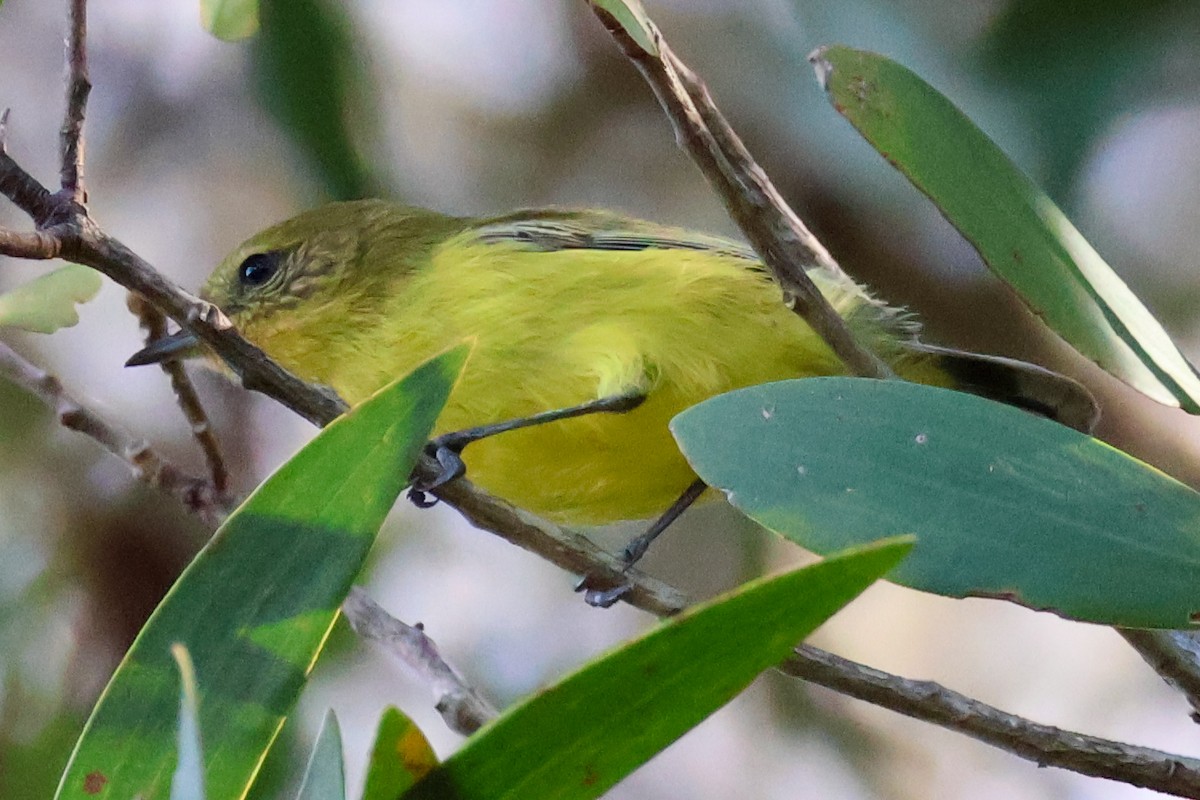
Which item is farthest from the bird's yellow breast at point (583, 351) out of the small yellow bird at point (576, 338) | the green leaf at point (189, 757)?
the green leaf at point (189, 757)

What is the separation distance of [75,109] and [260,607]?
1.20ft

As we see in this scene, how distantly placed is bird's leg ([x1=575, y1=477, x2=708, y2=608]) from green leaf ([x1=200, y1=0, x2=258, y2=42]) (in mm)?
583

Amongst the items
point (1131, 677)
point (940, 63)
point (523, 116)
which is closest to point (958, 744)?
point (1131, 677)

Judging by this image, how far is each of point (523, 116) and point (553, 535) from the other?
67.9 inches

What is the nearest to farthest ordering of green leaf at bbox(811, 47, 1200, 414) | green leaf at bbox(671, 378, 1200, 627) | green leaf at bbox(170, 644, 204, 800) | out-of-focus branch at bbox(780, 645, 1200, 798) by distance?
1. green leaf at bbox(170, 644, 204, 800)
2. green leaf at bbox(671, 378, 1200, 627)
3. green leaf at bbox(811, 47, 1200, 414)
4. out-of-focus branch at bbox(780, 645, 1200, 798)

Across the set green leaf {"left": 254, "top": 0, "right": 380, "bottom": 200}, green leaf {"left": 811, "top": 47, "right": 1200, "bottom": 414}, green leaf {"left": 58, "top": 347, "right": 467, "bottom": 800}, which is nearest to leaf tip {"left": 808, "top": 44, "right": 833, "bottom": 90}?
green leaf {"left": 811, "top": 47, "right": 1200, "bottom": 414}

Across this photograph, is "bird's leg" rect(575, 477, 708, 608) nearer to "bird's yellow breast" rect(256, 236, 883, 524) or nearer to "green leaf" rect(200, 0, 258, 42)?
"bird's yellow breast" rect(256, 236, 883, 524)

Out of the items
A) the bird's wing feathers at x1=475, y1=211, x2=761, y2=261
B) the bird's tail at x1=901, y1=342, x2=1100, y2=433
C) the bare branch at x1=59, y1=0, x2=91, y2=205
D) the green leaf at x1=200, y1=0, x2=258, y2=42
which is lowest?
the bird's tail at x1=901, y1=342, x2=1100, y2=433

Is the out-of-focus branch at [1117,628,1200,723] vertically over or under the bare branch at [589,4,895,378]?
under

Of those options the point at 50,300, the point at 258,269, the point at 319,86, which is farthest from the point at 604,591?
the point at 319,86

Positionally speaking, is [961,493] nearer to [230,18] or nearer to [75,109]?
[75,109]

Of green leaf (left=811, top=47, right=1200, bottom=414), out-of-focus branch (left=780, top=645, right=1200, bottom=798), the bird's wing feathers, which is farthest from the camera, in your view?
the bird's wing feathers

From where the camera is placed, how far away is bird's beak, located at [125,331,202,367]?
1.25m

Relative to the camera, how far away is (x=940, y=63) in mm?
2121
